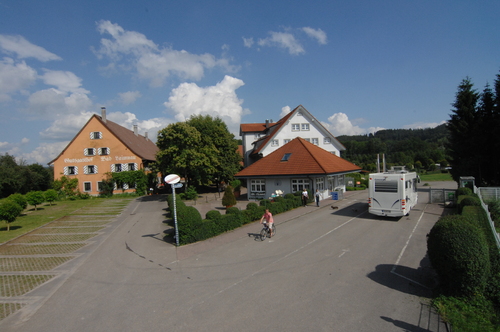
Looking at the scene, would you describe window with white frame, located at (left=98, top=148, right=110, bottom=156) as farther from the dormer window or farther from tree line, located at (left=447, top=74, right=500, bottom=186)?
tree line, located at (left=447, top=74, right=500, bottom=186)

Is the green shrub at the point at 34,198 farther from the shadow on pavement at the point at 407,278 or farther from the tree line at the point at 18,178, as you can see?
the shadow on pavement at the point at 407,278

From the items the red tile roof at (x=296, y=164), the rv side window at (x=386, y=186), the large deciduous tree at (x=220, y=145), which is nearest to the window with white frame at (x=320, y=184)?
the red tile roof at (x=296, y=164)

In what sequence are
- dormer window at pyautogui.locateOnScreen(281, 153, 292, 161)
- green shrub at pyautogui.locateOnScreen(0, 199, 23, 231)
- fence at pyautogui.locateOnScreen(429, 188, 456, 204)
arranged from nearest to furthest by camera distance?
green shrub at pyautogui.locateOnScreen(0, 199, 23, 231) < fence at pyautogui.locateOnScreen(429, 188, 456, 204) < dormer window at pyautogui.locateOnScreen(281, 153, 292, 161)

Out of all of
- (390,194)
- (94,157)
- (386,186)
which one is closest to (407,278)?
(390,194)

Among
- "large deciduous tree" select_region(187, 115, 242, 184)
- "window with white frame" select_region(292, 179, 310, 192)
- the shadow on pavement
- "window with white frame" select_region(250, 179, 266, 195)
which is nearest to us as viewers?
the shadow on pavement

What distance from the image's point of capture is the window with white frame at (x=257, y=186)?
2973 centimetres

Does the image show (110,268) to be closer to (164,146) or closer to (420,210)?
(420,210)

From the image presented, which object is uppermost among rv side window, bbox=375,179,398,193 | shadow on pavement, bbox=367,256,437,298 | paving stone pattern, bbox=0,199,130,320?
rv side window, bbox=375,179,398,193

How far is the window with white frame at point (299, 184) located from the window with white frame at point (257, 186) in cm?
337

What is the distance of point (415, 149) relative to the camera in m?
122

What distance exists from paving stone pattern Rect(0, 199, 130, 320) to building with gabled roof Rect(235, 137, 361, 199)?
14372mm

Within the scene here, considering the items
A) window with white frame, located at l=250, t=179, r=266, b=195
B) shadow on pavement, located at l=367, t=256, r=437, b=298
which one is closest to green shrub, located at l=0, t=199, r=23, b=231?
window with white frame, located at l=250, t=179, r=266, b=195

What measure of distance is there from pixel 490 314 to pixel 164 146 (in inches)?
1285

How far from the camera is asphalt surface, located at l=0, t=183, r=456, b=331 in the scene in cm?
640
